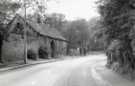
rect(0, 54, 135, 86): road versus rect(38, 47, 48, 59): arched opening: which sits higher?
rect(38, 47, 48, 59): arched opening

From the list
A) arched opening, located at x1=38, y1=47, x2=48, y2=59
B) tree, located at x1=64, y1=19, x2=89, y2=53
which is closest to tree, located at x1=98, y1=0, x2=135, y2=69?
arched opening, located at x1=38, y1=47, x2=48, y2=59

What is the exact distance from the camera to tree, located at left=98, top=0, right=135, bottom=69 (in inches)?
434

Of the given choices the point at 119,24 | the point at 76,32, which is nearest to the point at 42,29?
the point at 76,32

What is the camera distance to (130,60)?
42.5ft

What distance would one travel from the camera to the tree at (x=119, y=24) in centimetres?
1102

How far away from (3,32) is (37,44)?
13.3 meters

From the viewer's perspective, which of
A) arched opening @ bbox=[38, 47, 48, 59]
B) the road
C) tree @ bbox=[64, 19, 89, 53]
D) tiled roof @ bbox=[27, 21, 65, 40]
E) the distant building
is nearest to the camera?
the road

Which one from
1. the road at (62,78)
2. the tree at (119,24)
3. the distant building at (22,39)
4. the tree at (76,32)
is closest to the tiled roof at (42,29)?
the distant building at (22,39)

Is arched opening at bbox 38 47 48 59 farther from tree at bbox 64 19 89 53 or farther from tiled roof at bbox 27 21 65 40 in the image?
tree at bbox 64 19 89 53

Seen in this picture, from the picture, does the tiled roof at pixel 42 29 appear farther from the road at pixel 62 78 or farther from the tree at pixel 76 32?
the road at pixel 62 78

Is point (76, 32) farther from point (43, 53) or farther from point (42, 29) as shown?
point (43, 53)

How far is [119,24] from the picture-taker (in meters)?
11.9

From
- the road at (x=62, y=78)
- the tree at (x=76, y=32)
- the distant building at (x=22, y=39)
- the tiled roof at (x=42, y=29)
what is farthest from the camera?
the tree at (x=76, y=32)

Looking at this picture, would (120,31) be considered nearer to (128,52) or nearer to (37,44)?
(128,52)
